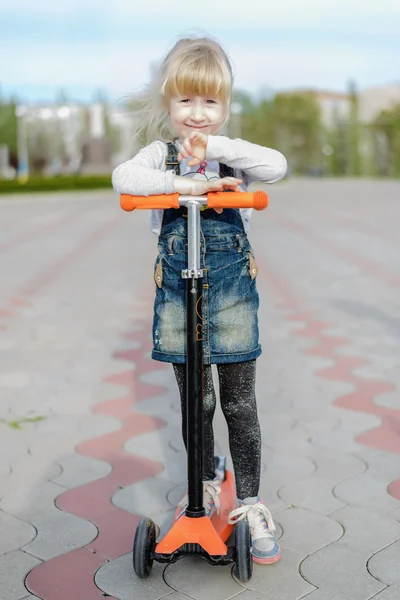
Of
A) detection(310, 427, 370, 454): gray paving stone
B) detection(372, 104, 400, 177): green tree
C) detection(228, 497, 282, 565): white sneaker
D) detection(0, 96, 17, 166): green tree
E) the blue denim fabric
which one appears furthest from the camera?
detection(372, 104, 400, 177): green tree

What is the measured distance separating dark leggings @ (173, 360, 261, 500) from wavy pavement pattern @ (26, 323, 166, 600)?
42 centimetres

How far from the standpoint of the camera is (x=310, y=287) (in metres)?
7.47

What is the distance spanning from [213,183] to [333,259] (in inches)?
295

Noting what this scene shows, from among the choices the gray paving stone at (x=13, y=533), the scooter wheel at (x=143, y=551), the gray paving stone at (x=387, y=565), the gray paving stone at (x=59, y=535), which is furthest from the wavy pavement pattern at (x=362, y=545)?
the gray paving stone at (x=13, y=533)

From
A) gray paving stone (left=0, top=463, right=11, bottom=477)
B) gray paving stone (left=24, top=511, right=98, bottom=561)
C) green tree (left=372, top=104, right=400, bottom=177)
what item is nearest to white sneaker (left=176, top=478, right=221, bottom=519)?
gray paving stone (left=24, top=511, right=98, bottom=561)

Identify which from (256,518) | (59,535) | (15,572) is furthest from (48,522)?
(256,518)

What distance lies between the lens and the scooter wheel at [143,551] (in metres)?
2.27

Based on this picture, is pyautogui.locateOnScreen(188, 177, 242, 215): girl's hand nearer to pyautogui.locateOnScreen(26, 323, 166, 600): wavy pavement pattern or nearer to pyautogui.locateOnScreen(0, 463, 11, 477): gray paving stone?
pyautogui.locateOnScreen(26, 323, 166, 600): wavy pavement pattern

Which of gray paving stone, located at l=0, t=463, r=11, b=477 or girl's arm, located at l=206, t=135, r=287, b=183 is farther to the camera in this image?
gray paving stone, located at l=0, t=463, r=11, b=477

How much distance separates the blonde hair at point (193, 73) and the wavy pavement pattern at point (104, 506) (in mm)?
1378

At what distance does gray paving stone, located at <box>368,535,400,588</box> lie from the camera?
89.7 inches

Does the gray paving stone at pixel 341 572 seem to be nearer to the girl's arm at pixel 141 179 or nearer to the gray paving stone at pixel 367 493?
the gray paving stone at pixel 367 493

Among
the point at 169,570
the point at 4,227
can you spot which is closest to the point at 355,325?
the point at 169,570

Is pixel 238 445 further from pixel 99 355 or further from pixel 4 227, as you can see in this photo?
pixel 4 227
